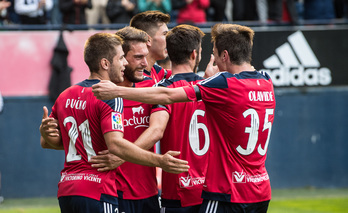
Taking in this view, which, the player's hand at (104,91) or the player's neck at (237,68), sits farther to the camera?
the player's neck at (237,68)

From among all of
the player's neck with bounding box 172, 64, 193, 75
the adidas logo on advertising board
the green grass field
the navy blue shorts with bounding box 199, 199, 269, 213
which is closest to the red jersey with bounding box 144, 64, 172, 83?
the player's neck with bounding box 172, 64, 193, 75

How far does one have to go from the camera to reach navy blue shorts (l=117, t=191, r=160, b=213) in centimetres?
513

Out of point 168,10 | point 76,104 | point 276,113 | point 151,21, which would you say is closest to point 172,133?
point 76,104

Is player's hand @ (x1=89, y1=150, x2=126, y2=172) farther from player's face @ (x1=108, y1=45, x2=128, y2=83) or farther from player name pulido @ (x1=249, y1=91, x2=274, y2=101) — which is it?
player name pulido @ (x1=249, y1=91, x2=274, y2=101)

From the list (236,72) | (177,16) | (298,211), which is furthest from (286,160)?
(236,72)

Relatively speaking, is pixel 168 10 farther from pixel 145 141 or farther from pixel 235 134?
pixel 235 134

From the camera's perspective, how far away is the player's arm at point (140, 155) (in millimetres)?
4488

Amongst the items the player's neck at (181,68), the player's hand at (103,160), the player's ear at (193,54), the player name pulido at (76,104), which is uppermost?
the player's ear at (193,54)

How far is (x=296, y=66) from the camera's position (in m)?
12.2

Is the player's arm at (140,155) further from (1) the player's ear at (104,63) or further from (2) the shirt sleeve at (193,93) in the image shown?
(1) the player's ear at (104,63)

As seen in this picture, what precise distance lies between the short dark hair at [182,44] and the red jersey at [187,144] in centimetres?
17

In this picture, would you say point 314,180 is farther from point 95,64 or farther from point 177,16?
point 95,64

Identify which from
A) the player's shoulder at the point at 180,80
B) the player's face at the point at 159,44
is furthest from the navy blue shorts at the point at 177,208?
the player's face at the point at 159,44

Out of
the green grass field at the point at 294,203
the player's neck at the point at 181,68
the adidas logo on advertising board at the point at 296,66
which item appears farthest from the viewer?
the adidas logo on advertising board at the point at 296,66
